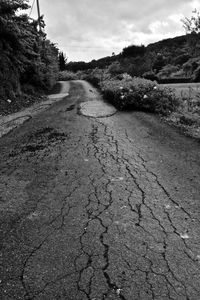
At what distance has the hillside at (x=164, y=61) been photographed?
1187 inches

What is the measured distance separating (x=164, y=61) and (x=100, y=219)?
148ft

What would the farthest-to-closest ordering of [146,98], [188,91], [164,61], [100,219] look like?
1. [164,61]
2. [188,91]
3. [146,98]
4. [100,219]

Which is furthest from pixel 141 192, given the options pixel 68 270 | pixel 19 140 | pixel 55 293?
pixel 19 140

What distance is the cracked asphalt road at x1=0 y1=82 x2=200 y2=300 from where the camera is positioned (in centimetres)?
292

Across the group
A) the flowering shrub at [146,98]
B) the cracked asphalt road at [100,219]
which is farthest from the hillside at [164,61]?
the cracked asphalt road at [100,219]

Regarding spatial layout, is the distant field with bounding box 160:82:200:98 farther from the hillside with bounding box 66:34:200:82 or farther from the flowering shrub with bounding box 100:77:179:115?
the hillside with bounding box 66:34:200:82

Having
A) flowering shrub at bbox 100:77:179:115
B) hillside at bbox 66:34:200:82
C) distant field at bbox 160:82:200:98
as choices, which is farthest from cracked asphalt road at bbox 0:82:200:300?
hillside at bbox 66:34:200:82

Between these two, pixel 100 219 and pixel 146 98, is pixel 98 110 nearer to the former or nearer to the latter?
pixel 146 98

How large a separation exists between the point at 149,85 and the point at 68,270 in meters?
9.82

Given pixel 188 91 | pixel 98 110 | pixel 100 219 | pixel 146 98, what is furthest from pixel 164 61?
pixel 100 219

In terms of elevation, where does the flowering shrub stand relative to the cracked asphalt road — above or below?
above

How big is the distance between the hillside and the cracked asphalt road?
15.9 m

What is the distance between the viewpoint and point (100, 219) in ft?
13.0

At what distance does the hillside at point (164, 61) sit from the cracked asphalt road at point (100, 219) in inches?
625
